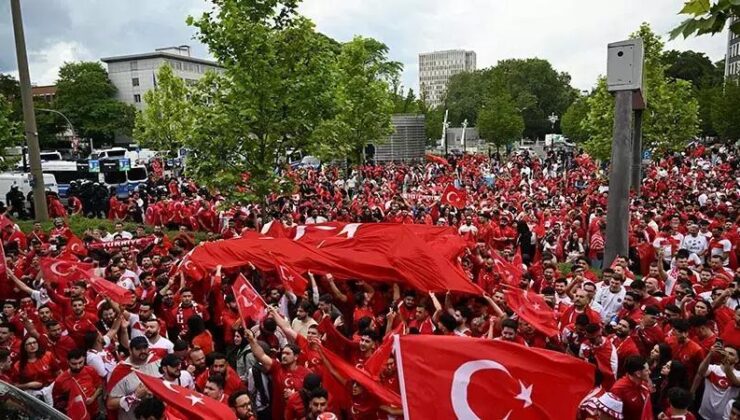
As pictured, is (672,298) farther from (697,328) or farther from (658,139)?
(658,139)

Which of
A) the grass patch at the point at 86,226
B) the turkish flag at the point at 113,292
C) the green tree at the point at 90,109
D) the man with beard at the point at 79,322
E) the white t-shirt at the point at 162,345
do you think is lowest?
the grass patch at the point at 86,226

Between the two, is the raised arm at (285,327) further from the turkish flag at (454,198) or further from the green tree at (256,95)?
the turkish flag at (454,198)

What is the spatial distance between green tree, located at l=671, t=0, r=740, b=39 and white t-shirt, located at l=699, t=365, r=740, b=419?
3682mm

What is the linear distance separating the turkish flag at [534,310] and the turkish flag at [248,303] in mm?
3233

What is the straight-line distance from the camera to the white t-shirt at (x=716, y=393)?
6168mm

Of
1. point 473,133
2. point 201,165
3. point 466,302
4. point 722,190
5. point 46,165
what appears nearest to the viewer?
point 466,302

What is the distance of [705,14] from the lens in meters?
3.83

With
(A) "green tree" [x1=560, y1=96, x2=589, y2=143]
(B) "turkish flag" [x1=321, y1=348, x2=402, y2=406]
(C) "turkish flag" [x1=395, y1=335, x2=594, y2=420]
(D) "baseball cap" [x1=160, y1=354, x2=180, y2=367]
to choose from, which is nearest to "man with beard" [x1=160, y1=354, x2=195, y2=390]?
(D) "baseball cap" [x1=160, y1=354, x2=180, y2=367]

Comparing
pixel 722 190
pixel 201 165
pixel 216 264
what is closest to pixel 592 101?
pixel 722 190

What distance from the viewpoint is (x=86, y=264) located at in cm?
1050

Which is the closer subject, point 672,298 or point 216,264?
point 672,298

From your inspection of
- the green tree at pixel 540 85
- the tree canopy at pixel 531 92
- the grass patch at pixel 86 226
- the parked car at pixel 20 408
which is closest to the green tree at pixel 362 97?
the grass patch at pixel 86 226

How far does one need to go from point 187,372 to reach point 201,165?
792 cm

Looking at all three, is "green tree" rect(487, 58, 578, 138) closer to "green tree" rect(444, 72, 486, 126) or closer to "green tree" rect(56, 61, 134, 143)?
"green tree" rect(444, 72, 486, 126)
